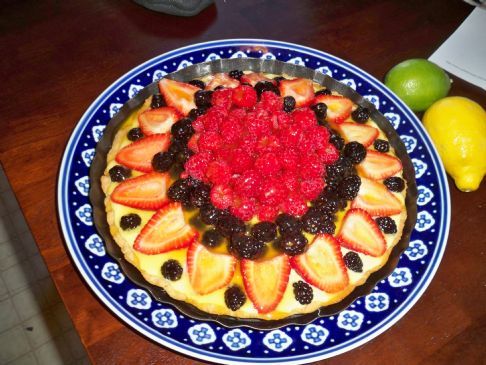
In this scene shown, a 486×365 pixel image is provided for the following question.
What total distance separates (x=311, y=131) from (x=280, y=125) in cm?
16

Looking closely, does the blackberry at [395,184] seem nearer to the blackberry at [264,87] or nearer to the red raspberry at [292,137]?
the red raspberry at [292,137]

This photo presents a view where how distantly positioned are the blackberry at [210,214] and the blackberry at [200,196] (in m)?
0.03

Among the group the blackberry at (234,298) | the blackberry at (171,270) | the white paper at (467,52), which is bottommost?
Answer: the blackberry at (171,270)

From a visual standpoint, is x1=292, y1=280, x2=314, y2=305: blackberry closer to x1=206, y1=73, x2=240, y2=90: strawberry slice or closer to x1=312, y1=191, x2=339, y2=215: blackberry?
x1=312, y1=191, x2=339, y2=215: blackberry

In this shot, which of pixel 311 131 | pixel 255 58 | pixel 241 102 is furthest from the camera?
pixel 255 58

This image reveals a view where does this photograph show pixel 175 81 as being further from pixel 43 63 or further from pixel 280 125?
pixel 43 63

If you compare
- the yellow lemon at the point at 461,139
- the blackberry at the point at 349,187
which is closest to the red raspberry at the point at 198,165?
the blackberry at the point at 349,187

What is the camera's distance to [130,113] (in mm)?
2439

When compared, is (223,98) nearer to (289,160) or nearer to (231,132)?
(231,132)

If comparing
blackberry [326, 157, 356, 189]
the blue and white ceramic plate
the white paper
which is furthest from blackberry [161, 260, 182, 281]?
the white paper

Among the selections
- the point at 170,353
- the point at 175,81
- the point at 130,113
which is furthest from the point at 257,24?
the point at 170,353

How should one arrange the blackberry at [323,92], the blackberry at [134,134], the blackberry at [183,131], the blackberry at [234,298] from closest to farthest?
the blackberry at [234,298] → the blackberry at [183,131] → the blackberry at [134,134] → the blackberry at [323,92]

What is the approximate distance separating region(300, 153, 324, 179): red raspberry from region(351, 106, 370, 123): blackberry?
512 mm

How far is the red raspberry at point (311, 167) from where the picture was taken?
2.04 m
